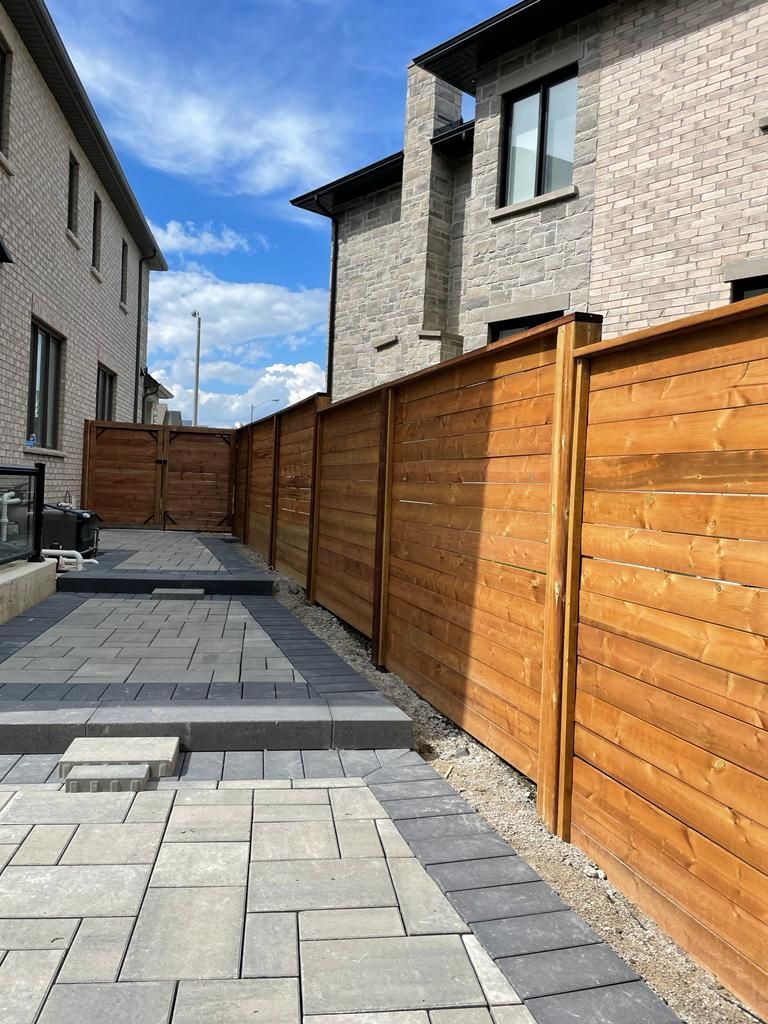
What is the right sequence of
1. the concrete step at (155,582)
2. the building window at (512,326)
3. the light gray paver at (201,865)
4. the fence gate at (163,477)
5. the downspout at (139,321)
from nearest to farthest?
the light gray paver at (201,865), the concrete step at (155,582), the building window at (512,326), the fence gate at (163,477), the downspout at (139,321)

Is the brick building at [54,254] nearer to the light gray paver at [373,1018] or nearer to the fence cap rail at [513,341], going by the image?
the fence cap rail at [513,341]

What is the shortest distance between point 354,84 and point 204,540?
7.63 meters

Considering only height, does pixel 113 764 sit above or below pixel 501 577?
below

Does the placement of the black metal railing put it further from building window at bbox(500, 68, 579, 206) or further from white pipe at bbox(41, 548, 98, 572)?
building window at bbox(500, 68, 579, 206)

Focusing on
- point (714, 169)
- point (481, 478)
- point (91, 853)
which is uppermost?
point (714, 169)

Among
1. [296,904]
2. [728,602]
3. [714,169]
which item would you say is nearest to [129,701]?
[296,904]

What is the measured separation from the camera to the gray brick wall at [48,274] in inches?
396

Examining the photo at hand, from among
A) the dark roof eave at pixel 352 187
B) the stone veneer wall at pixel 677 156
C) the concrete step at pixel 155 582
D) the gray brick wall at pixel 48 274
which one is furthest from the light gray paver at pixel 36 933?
the dark roof eave at pixel 352 187

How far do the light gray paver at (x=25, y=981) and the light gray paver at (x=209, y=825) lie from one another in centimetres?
72

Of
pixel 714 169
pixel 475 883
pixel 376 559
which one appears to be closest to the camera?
pixel 475 883

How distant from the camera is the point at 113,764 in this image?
133 inches

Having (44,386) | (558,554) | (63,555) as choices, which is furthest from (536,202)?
(558,554)

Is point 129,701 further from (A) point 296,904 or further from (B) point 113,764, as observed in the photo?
(A) point 296,904

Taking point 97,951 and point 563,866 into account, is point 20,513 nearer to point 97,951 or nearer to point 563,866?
point 97,951
